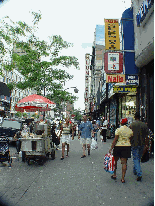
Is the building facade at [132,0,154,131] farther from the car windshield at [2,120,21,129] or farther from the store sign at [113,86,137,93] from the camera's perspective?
the car windshield at [2,120,21,129]

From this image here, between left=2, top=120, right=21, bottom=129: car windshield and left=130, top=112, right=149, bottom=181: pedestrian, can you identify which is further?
left=2, top=120, right=21, bottom=129: car windshield

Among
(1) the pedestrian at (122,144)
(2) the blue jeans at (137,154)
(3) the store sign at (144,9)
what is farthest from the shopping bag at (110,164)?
(3) the store sign at (144,9)

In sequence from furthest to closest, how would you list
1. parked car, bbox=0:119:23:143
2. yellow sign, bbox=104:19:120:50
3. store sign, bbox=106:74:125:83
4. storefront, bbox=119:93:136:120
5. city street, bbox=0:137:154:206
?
storefront, bbox=119:93:136:120, parked car, bbox=0:119:23:143, yellow sign, bbox=104:19:120:50, store sign, bbox=106:74:125:83, city street, bbox=0:137:154:206

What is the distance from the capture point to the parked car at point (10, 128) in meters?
15.3

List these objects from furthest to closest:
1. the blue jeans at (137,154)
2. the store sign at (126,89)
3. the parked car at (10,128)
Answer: the parked car at (10,128), the store sign at (126,89), the blue jeans at (137,154)

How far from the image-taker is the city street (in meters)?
4.92

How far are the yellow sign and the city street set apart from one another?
7.56m

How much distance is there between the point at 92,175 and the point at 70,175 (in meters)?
0.66

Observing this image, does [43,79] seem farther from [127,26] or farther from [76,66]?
[127,26]

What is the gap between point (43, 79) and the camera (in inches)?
1018

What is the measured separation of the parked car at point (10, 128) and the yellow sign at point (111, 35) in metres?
7.56

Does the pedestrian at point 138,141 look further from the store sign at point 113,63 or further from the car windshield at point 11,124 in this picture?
the car windshield at point 11,124

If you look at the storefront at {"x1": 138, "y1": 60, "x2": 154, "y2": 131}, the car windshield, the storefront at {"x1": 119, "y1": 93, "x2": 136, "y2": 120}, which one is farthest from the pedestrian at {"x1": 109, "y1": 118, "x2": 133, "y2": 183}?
the storefront at {"x1": 119, "y1": 93, "x2": 136, "y2": 120}

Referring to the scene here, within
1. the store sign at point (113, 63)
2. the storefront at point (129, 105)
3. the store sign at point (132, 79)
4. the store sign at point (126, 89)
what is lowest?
the storefront at point (129, 105)
